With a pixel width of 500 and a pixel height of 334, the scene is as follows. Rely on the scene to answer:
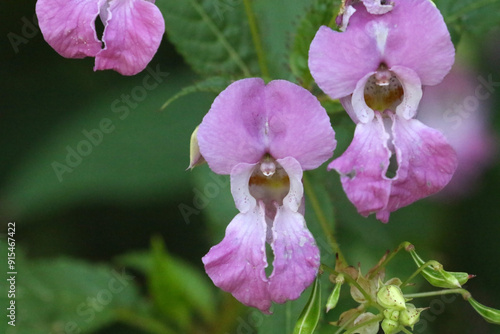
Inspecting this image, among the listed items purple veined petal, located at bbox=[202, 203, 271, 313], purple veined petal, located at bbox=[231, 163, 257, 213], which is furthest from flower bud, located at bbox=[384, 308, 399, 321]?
purple veined petal, located at bbox=[231, 163, 257, 213]

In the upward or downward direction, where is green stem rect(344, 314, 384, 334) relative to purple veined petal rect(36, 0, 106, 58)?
downward

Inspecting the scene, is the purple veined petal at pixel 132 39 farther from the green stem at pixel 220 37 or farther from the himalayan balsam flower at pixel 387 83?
the green stem at pixel 220 37

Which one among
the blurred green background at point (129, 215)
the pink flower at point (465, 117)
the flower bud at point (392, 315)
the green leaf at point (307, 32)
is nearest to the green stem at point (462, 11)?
the green leaf at point (307, 32)

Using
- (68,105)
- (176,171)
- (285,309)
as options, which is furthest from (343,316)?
(68,105)

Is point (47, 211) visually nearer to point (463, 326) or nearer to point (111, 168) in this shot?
point (111, 168)

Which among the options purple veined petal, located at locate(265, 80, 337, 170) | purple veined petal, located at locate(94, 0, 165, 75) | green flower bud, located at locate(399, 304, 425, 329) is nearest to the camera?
green flower bud, located at locate(399, 304, 425, 329)

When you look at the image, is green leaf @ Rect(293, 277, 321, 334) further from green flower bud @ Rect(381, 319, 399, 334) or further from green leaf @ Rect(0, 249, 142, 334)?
green leaf @ Rect(0, 249, 142, 334)

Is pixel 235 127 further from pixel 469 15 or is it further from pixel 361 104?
pixel 469 15
